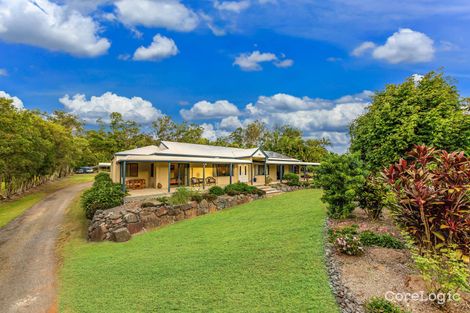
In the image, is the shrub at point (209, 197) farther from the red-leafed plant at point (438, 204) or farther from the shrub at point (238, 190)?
the red-leafed plant at point (438, 204)

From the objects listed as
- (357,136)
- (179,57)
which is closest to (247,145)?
(179,57)

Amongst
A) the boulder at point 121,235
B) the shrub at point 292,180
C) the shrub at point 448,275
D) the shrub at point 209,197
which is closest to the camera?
the shrub at point 448,275

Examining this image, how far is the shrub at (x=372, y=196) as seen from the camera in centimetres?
951

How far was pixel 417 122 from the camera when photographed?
32.5 ft

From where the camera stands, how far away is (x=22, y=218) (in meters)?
16.4

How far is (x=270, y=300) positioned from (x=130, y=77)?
85.2ft

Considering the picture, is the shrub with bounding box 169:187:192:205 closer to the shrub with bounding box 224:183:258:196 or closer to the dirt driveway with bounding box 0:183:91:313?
the shrub with bounding box 224:183:258:196

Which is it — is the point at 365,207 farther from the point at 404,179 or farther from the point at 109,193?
the point at 109,193

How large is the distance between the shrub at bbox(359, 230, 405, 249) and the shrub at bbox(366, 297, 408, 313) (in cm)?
294

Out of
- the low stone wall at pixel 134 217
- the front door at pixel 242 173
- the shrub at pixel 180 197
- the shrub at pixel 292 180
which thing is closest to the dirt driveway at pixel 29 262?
the low stone wall at pixel 134 217

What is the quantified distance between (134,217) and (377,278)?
1199 centimetres

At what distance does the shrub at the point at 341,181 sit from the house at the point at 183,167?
11615mm

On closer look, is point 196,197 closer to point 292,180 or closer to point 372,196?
point 372,196

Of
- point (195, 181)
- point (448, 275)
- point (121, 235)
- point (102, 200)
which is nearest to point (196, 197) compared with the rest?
point (195, 181)
